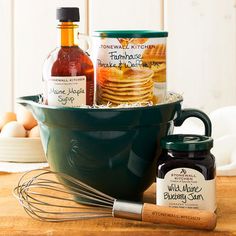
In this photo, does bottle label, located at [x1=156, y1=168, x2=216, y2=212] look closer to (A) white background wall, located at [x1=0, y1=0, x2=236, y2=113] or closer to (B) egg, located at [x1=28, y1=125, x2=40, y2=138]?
(B) egg, located at [x1=28, y1=125, x2=40, y2=138]

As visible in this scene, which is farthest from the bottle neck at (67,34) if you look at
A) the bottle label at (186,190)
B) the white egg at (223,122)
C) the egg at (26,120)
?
the white egg at (223,122)

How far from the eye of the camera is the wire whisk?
82cm

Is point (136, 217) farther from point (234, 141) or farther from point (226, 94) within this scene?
point (226, 94)

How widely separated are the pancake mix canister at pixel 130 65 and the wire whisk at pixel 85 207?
0.41 feet

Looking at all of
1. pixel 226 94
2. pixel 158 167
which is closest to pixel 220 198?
pixel 158 167

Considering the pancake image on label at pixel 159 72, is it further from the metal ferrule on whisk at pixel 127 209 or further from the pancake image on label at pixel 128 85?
the metal ferrule on whisk at pixel 127 209

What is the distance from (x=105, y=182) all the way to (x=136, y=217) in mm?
77

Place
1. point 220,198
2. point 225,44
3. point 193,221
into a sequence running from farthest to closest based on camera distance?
point 225,44 → point 220,198 → point 193,221

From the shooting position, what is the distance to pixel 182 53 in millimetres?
1955

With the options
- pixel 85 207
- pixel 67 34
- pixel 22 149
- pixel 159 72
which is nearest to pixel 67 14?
pixel 67 34

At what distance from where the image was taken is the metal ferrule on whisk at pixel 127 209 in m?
0.84

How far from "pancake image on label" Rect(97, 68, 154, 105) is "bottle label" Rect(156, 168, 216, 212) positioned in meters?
0.11

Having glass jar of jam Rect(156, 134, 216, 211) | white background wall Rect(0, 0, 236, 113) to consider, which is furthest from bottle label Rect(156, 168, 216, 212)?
white background wall Rect(0, 0, 236, 113)

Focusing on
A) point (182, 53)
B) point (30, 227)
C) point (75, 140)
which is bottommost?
point (30, 227)
